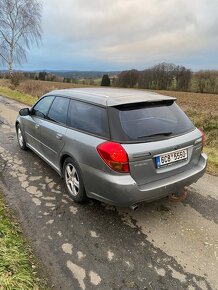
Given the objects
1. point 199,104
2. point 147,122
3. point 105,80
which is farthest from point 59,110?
point 105,80

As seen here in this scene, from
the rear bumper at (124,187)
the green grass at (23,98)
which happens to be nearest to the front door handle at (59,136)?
the rear bumper at (124,187)

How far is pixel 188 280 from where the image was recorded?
248 centimetres

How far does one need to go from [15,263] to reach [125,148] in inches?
63.7

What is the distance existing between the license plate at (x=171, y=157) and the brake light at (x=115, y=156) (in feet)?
1.43

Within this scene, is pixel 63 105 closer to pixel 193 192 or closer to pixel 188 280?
pixel 193 192

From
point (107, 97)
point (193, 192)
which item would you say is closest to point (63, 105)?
point (107, 97)

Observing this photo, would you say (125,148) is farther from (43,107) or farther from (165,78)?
(165,78)

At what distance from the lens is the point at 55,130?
13.4ft

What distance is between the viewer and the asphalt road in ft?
8.21

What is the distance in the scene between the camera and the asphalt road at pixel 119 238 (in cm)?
250

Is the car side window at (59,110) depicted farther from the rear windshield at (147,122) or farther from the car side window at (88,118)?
the rear windshield at (147,122)

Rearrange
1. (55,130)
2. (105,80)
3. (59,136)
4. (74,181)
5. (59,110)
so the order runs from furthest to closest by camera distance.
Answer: (105,80), (59,110), (55,130), (59,136), (74,181)

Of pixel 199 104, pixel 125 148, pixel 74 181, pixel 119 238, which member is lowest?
pixel 199 104

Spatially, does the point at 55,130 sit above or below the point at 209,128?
above
